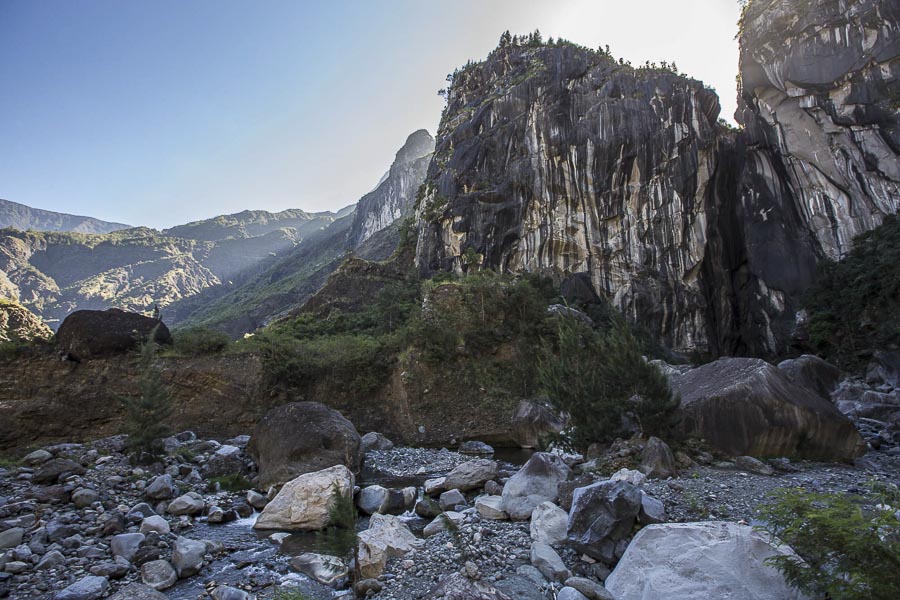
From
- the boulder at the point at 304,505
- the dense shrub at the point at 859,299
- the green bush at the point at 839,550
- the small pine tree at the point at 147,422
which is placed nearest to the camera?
the green bush at the point at 839,550

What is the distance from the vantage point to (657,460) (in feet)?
32.3

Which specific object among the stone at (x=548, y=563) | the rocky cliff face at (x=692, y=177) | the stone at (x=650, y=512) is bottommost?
the stone at (x=548, y=563)

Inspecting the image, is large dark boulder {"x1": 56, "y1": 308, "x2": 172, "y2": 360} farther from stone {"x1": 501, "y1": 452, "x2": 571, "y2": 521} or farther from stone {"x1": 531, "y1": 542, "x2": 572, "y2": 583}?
stone {"x1": 531, "y1": 542, "x2": 572, "y2": 583}

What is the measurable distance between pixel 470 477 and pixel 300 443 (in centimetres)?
510

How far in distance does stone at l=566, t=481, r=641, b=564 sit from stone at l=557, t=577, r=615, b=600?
52 centimetres

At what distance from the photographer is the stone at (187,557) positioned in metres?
7.27

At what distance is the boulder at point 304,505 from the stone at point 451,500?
2045mm

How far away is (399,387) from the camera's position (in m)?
25.1

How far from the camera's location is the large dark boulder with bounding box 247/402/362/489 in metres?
12.5

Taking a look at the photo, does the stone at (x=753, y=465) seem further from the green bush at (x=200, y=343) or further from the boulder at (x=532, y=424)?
the green bush at (x=200, y=343)

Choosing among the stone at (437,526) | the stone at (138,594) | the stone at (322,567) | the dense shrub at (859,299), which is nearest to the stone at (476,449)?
the stone at (437,526)

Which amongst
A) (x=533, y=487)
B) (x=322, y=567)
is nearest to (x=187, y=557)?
(x=322, y=567)

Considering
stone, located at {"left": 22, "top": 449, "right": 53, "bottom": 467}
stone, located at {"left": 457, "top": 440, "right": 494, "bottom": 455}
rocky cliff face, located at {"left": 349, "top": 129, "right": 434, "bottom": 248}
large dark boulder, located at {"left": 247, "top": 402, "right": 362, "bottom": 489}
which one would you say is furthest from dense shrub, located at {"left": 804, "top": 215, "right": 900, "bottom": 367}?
rocky cliff face, located at {"left": 349, "top": 129, "right": 434, "bottom": 248}

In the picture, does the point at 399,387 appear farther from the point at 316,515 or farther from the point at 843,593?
the point at 843,593
